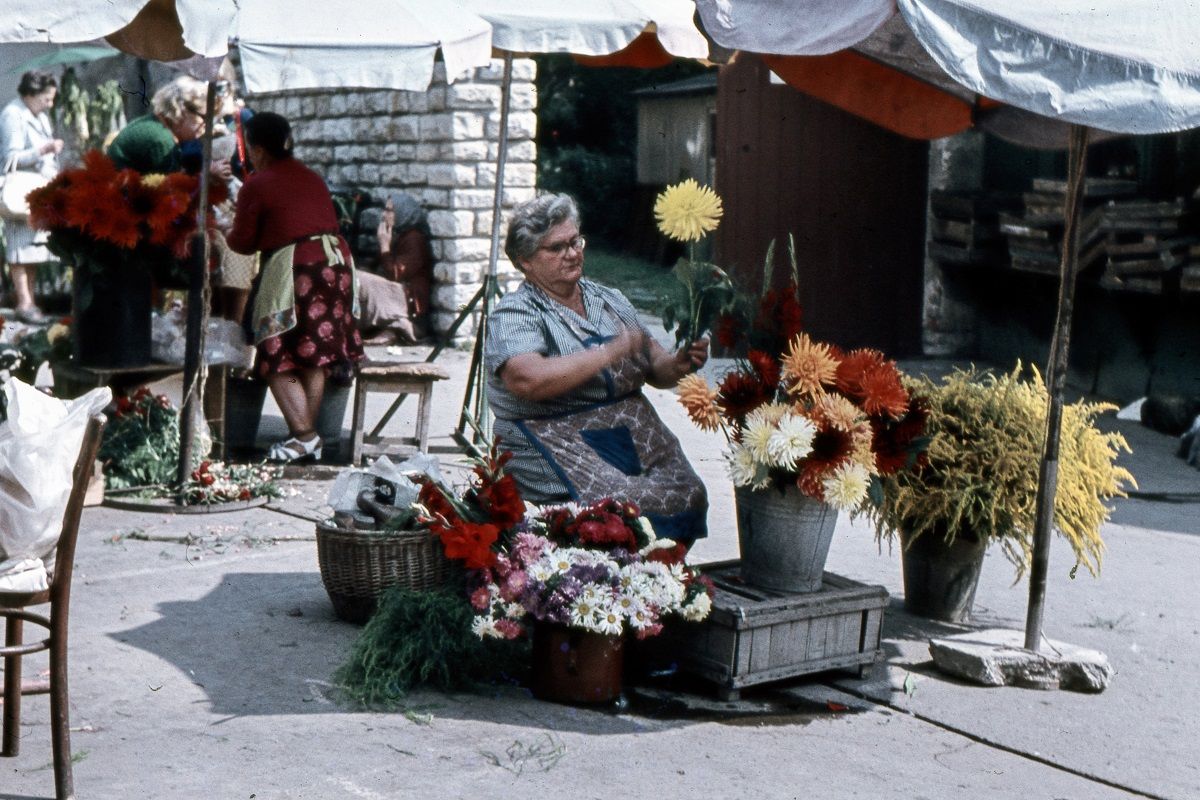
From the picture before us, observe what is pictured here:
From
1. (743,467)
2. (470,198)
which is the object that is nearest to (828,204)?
(470,198)

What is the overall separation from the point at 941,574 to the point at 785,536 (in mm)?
1058

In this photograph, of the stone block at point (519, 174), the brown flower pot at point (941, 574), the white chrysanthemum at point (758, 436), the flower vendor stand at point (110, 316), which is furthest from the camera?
the stone block at point (519, 174)

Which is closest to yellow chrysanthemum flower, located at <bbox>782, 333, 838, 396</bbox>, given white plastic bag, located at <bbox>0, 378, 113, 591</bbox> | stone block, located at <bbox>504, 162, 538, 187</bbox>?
white plastic bag, located at <bbox>0, 378, 113, 591</bbox>

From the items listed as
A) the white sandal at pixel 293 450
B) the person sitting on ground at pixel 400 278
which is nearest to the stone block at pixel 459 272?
the person sitting on ground at pixel 400 278

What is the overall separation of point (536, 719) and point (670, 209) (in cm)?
160

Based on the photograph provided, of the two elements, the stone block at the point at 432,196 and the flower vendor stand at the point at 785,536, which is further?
A: the stone block at the point at 432,196

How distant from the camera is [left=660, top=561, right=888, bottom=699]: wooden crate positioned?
181 inches

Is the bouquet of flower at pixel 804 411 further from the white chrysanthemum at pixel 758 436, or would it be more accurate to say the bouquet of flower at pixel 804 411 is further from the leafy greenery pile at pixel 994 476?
the leafy greenery pile at pixel 994 476

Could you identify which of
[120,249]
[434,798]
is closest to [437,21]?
[120,249]

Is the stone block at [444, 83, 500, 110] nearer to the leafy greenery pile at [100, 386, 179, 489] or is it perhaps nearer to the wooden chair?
the leafy greenery pile at [100, 386, 179, 489]

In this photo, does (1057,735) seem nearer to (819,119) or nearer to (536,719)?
(536,719)

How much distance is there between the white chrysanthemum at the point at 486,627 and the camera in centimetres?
445

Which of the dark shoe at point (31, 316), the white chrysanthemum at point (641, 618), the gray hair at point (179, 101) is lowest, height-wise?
the white chrysanthemum at point (641, 618)

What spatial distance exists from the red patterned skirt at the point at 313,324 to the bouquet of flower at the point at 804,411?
344cm
